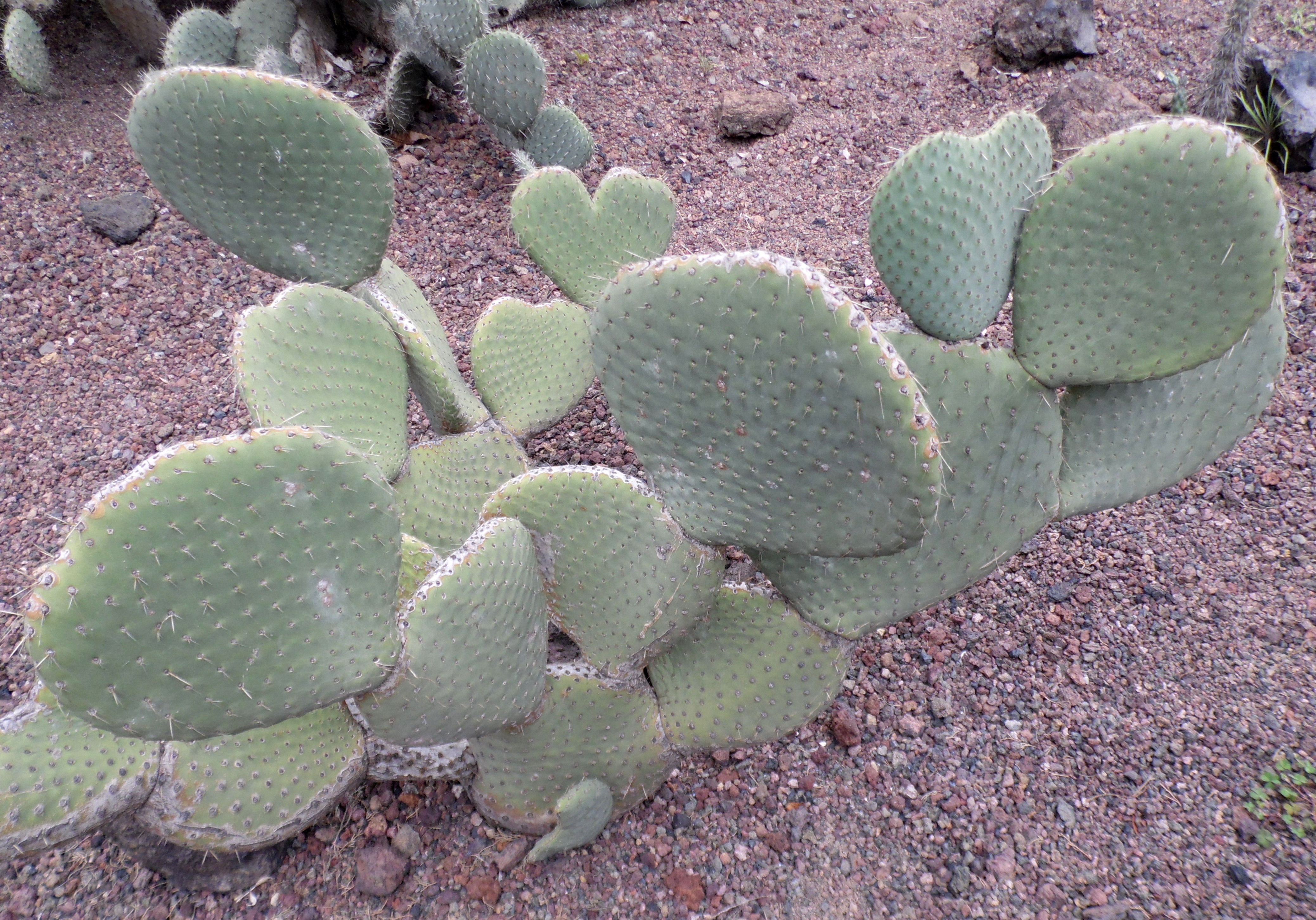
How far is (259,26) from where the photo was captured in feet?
12.1

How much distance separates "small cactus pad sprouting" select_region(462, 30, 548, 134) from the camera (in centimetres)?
309

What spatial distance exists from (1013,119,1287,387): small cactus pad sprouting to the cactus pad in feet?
7.86

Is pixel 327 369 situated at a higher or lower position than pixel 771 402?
lower

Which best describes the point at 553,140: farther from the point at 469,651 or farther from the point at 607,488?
the point at 469,651

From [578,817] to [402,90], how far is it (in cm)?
327

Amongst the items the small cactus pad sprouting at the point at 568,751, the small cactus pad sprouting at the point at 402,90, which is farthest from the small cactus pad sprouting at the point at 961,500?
the small cactus pad sprouting at the point at 402,90

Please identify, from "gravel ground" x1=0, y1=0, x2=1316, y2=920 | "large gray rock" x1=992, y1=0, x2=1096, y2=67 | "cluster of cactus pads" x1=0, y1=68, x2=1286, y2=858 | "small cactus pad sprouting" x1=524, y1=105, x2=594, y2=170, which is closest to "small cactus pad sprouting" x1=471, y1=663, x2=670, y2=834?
"cluster of cactus pads" x1=0, y1=68, x2=1286, y2=858

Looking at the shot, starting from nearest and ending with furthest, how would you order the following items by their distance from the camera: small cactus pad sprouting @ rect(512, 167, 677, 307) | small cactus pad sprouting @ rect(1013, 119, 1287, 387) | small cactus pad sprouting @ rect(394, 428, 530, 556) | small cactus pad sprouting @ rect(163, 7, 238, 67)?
small cactus pad sprouting @ rect(1013, 119, 1287, 387) → small cactus pad sprouting @ rect(394, 428, 530, 556) → small cactus pad sprouting @ rect(512, 167, 677, 307) → small cactus pad sprouting @ rect(163, 7, 238, 67)

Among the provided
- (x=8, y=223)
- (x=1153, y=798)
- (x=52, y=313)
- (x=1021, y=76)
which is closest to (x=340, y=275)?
(x=52, y=313)

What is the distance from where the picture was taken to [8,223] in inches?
126

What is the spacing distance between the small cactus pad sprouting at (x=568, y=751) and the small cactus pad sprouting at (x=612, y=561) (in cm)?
7

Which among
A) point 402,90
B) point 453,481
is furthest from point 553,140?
point 453,481

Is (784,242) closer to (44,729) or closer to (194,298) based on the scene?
(194,298)

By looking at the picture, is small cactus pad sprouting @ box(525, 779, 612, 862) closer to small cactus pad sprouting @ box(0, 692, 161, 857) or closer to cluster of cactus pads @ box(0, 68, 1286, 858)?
cluster of cactus pads @ box(0, 68, 1286, 858)
